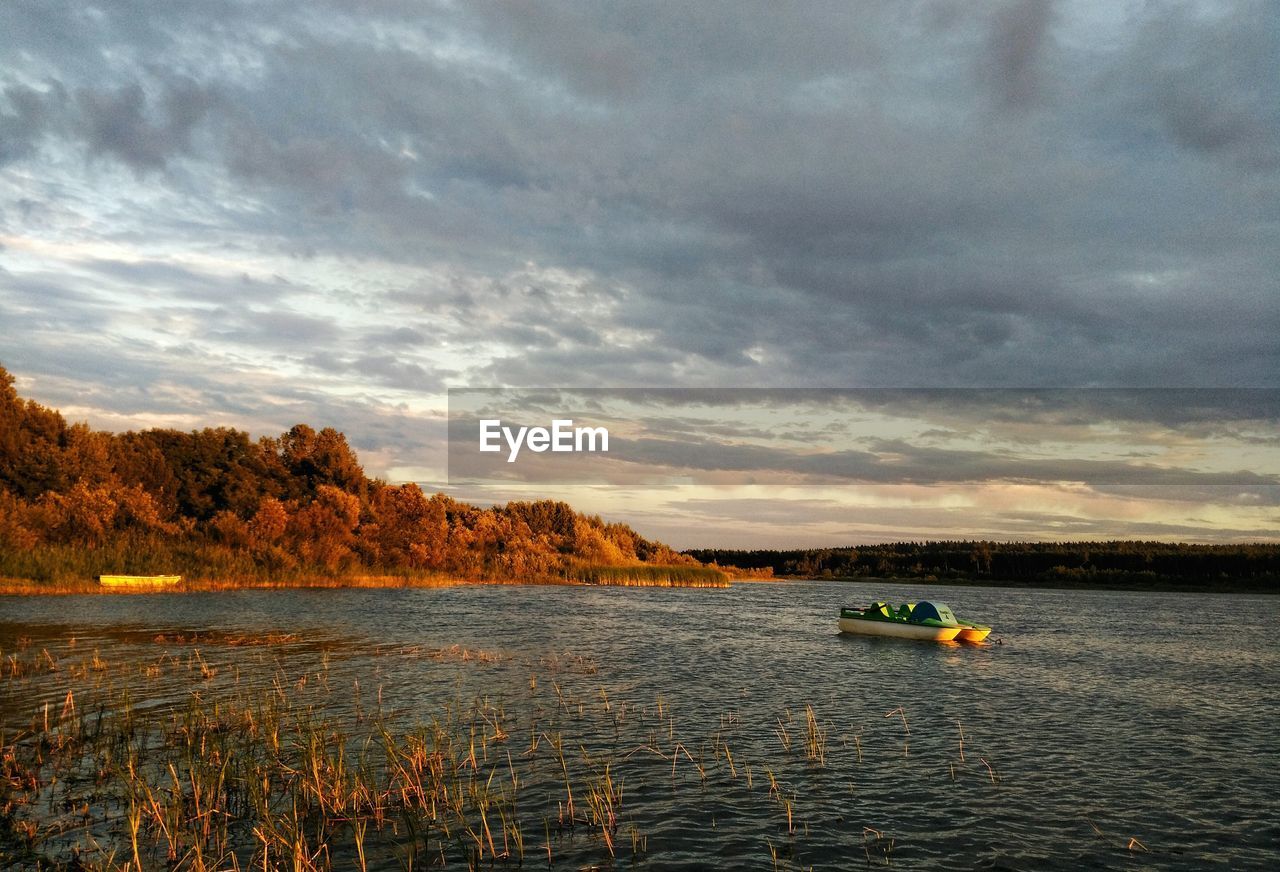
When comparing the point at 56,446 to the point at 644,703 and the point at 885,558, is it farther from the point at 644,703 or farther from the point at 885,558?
the point at 885,558

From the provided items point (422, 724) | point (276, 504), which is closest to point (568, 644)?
point (422, 724)

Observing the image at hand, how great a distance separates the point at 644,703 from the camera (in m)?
24.4

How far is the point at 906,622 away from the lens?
46906 millimetres

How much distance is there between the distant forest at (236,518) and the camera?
6569 centimetres

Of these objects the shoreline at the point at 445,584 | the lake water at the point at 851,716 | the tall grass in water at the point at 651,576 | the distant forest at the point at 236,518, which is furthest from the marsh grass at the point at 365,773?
the tall grass in water at the point at 651,576

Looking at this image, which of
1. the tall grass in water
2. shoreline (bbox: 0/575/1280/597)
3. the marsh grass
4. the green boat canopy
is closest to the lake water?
the marsh grass

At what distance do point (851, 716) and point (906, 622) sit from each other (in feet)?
81.9

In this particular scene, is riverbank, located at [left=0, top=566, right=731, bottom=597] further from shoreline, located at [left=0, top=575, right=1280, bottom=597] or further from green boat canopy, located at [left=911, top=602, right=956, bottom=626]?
green boat canopy, located at [left=911, top=602, right=956, bottom=626]

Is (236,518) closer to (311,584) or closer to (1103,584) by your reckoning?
(311,584)

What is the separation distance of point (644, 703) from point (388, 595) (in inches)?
1896

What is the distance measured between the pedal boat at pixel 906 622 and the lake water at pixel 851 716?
1.18 m

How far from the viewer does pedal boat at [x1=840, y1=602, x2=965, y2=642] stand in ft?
149

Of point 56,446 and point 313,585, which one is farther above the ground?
point 56,446

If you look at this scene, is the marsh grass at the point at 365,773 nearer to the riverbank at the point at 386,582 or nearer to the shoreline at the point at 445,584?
the riverbank at the point at 386,582
